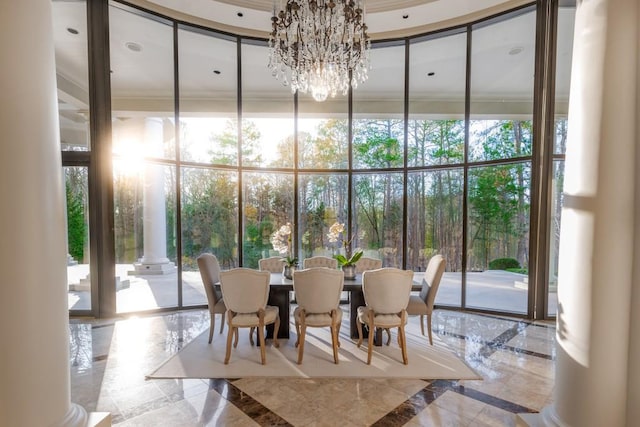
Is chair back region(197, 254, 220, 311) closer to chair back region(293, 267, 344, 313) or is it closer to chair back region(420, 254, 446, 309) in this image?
chair back region(293, 267, 344, 313)

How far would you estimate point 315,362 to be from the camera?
319 cm

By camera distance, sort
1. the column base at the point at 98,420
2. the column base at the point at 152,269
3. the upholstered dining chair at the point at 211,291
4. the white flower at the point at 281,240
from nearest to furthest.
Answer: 1. the column base at the point at 98,420
2. the upholstered dining chair at the point at 211,291
3. the white flower at the point at 281,240
4. the column base at the point at 152,269

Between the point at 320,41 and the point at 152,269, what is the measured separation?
431 cm

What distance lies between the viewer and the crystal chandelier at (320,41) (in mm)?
3401

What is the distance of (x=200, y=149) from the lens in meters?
5.26

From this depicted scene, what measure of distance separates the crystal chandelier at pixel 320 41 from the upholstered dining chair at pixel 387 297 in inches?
93.6

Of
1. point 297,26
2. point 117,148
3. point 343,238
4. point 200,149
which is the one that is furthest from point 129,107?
point 343,238

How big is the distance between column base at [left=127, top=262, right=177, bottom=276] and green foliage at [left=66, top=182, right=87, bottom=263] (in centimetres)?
73

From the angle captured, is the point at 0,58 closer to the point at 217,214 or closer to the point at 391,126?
the point at 217,214

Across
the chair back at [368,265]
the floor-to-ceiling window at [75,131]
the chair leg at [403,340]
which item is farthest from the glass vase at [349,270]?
the floor-to-ceiling window at [75,131]

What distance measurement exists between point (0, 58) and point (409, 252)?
17.4 ft

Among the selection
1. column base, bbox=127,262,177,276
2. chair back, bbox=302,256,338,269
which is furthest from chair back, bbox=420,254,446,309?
column base, bbox=127,262,177,276

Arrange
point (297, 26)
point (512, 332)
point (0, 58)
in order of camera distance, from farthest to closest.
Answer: point (512, 332), point (297, 26), point (0, 58)

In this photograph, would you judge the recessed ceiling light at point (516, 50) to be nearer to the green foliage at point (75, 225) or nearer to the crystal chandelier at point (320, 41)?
the crystal chandelier at point (320, 41)
